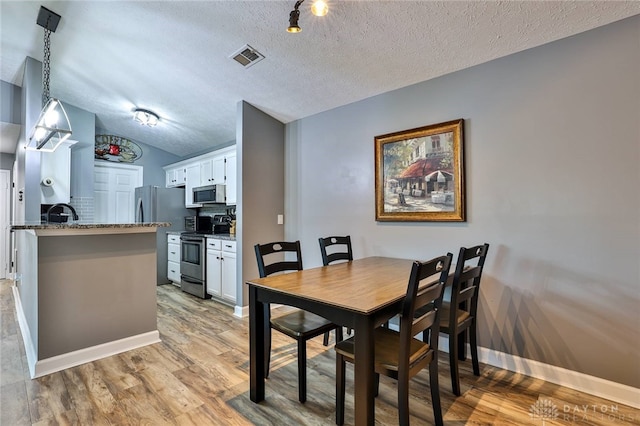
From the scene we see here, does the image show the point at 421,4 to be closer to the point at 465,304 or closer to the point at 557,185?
the point at 557,185

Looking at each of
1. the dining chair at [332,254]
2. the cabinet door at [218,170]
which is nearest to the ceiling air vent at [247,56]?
the dining chair at [332,254]

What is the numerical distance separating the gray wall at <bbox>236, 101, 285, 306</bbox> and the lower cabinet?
9.3 inches

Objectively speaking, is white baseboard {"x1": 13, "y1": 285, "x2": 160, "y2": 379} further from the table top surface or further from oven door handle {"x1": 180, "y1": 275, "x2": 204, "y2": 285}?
the table top surface

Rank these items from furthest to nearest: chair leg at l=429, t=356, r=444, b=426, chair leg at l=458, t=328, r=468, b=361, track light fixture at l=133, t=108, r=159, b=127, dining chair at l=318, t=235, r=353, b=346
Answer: track light fixture at l=133, t=108, r=159, b=127
dining chair at l=318, t=235, r=353, b=346
chair leg at l=458, t=328, r=468, b=361
chair leg at l=429, t=356, r=444, b=426

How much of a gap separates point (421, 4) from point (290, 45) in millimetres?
1065

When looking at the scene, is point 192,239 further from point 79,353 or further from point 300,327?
point 300,327

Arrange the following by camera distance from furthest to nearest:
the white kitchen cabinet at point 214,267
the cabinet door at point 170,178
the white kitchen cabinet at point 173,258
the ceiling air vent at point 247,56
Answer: the cabinet door at point 170,178, the white kitchen cabinet at point 173,258, the white kitchen cabinet at point 214,267, the ceiling air vent at point 247,56

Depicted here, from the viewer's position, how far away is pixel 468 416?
1.82m

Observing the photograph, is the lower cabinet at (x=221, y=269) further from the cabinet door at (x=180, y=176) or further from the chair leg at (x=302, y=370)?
the chair leg at (x=302, y=370)

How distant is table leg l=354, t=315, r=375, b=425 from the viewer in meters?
1.40

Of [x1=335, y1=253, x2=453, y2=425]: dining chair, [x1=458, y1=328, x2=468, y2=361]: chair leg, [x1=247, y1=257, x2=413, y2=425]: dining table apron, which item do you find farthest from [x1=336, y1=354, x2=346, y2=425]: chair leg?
[x1=458, y1=328, x2=468, y2=361]: chair leg

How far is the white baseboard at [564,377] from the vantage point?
1939 millimetres

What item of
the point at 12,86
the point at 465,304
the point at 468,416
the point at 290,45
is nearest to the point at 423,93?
the point at 290,45

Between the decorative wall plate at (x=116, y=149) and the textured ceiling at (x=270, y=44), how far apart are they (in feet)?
4.65
